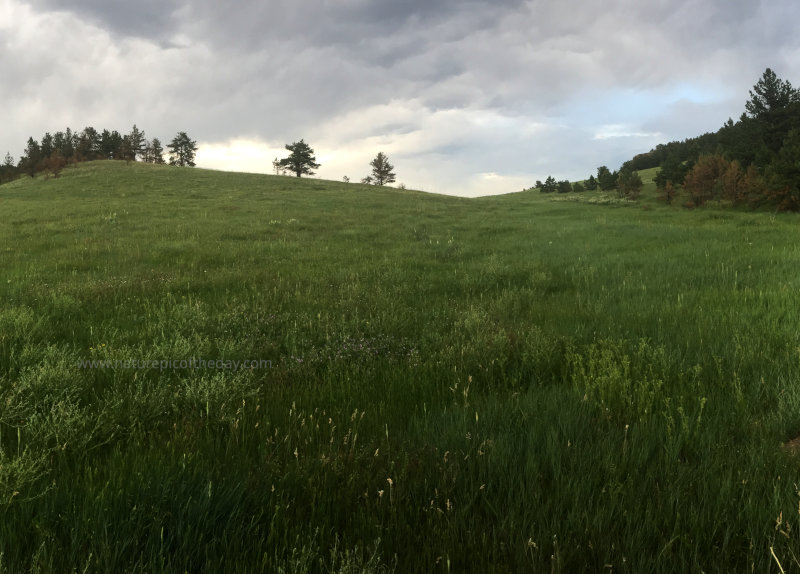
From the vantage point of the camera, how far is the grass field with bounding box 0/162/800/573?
1.74 metres

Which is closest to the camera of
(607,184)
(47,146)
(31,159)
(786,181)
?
(786,181)

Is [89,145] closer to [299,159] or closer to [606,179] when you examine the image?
[299,159]

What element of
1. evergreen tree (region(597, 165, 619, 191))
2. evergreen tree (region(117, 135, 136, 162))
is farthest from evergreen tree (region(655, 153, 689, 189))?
evergreen tree (region(117, 135, 136, 162))

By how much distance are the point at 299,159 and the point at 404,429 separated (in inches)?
3658

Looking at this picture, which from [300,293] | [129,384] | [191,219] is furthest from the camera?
[191,219]

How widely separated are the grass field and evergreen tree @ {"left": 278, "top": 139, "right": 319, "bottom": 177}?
86735mm

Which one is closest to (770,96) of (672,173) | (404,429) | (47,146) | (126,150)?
(672,173)

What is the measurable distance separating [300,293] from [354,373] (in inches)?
147

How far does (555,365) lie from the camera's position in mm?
4059

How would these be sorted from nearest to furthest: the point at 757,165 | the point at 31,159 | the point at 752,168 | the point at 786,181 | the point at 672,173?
the point at 786,181, the point at 752,168, the point at 757,165, the point at 672,173, the point at 31,159

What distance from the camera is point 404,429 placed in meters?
2.81

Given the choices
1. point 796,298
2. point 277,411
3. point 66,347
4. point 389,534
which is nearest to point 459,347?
point 277,411

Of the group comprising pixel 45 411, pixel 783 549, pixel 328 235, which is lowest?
pixel 783 549

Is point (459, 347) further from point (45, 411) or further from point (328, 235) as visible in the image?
point (328, 235)
